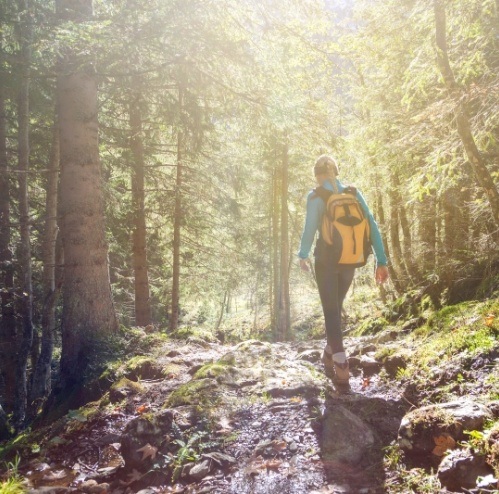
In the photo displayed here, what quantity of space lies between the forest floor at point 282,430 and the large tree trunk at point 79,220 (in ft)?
3.77

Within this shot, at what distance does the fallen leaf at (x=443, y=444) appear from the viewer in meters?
2.79

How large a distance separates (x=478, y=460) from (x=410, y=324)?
5.14 meters

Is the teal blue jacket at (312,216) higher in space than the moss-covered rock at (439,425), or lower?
higher

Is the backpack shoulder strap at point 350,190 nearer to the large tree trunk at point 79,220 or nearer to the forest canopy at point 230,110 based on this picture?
the forest canopy at point 230,110

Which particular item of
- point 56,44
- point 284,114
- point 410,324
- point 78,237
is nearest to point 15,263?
point 78,237

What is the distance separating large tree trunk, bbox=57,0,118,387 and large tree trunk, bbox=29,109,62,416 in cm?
112

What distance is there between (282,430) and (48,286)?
8220 mm

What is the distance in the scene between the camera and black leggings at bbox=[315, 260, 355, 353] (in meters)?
4.57

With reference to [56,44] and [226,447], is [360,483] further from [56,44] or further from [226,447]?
[56,44]

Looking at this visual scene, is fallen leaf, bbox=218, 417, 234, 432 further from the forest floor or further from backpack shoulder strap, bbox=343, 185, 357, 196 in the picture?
backpack shoulder strap, bbox=343, 185, 357, 196

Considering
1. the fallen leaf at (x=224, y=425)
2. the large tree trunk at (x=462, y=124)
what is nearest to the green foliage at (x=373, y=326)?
the large tree trunk at (x=462, y=124)

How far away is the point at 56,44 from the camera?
5.46 metres

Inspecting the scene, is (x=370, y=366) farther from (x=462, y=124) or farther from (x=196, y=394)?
(x=462, y=124)

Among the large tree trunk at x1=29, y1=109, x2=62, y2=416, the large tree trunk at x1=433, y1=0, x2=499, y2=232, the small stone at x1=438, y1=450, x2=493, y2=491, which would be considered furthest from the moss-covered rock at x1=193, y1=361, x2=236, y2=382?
the large tree trunk at x1=433, y1=0, x2=499, y2=232
